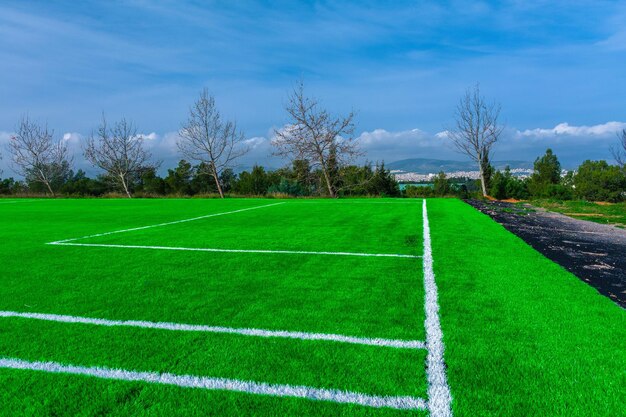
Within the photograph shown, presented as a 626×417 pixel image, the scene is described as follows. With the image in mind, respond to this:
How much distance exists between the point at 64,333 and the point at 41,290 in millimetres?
1408

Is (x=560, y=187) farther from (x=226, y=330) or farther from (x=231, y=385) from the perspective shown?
(x=231, y=385)

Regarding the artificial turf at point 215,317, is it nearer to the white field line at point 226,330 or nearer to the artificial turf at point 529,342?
the white field line at point 226,330

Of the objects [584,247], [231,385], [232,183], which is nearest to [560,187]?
[584,247]

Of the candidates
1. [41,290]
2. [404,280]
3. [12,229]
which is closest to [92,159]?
[12,229]

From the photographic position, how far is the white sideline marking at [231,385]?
1.91 metres

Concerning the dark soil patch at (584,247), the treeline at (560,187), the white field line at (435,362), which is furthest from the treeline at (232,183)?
the white field line at (435,362)

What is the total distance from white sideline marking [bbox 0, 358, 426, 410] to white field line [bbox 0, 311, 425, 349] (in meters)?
0.58

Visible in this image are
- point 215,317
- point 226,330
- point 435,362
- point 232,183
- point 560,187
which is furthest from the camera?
point 232,183

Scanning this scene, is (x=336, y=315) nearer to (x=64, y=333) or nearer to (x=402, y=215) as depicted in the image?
(x=64, y=333)

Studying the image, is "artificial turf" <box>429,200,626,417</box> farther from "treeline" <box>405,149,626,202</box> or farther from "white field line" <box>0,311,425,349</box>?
"treeline" <box>405,149,626,202</box>

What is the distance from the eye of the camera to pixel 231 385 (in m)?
2.08

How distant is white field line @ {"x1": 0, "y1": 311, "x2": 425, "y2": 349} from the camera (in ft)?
8.35

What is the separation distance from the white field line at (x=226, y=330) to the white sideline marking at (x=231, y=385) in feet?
1.89

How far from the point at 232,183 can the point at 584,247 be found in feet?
108
